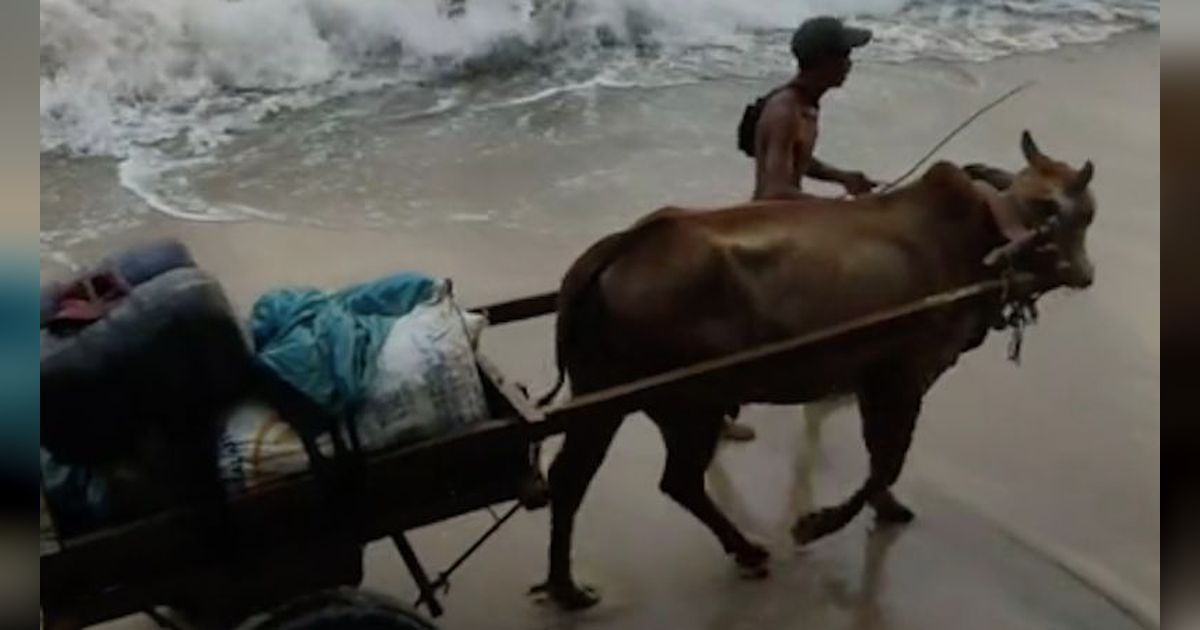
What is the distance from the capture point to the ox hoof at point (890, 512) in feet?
11.6

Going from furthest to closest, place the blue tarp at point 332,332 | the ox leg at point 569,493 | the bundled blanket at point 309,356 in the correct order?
1. the ox leg at point 569,493
2. the blue tarp at point 332,332
3. the bundled blanket at point 309,356

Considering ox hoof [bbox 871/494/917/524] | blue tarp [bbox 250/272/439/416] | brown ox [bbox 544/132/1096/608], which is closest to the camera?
blue tarp [bbox 250/272/439/416]

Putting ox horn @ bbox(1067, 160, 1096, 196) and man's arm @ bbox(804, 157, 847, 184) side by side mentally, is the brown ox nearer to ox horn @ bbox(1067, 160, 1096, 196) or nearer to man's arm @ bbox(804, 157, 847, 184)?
ox horn @ bbox(1067, 160, 1096, 196)

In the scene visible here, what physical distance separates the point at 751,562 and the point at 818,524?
17 centimetres

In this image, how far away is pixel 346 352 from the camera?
99.3 inches

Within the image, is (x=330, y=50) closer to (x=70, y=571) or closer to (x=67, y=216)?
(x=67, y=216)

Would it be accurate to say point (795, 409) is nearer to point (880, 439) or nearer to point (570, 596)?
point (880, 439)

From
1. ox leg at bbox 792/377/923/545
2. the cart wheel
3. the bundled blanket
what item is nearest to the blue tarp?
the bundled blanket

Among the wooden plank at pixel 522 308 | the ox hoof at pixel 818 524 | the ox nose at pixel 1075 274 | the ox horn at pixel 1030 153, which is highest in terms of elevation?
the ox horn at pixel 1030 153

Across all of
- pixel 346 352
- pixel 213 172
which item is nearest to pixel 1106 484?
pixel 346 352

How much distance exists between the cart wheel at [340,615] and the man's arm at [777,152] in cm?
139

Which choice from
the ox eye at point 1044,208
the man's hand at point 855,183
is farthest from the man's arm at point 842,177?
the ox eye at point 1044,208

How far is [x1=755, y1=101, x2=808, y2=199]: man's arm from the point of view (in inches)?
135

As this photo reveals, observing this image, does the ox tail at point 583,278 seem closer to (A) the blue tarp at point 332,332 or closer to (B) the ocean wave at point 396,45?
(A) the blue tarp at point 332,332
